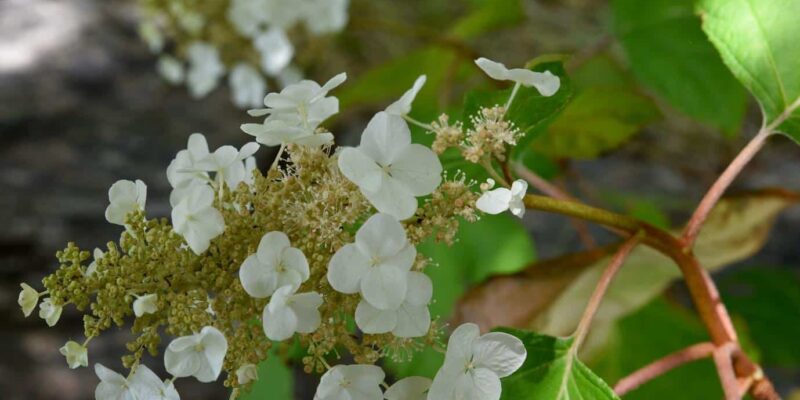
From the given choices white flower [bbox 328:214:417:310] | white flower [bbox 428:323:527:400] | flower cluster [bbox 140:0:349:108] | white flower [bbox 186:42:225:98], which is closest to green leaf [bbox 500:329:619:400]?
white flower [bbox 428:323:527:400]

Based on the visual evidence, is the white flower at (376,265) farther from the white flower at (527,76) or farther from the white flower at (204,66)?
the white flower at (204,66)

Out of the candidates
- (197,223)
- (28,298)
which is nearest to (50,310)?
(28,298)

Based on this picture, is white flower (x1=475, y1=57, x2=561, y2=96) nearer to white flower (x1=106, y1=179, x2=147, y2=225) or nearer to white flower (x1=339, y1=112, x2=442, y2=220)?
white flower (x1=339, y1=112, x2=442, y2=220)

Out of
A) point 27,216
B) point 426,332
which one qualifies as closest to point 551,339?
point 426,332

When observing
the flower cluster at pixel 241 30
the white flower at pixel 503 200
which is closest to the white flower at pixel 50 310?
the white flower at pixel 503 200

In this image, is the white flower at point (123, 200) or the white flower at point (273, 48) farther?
the white flower at point (273, 48)

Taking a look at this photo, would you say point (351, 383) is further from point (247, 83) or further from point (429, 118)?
point (247, 83)
